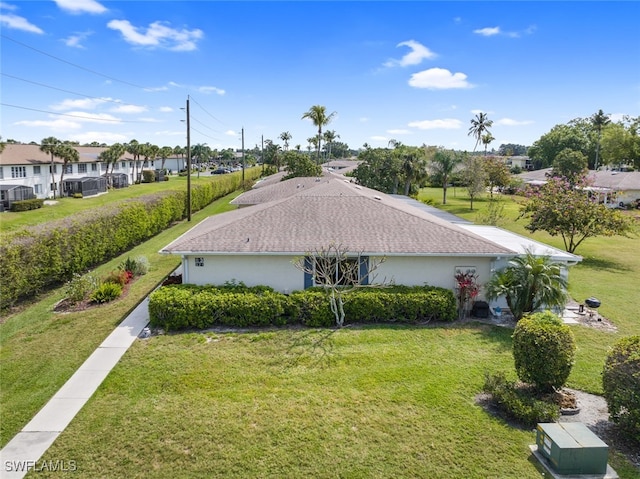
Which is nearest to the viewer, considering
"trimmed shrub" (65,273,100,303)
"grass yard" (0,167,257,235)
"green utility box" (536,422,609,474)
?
"green utility box" (536,422,609,474)

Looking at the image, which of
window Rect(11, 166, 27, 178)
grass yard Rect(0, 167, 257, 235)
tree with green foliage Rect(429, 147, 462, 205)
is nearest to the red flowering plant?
grass yard Rect(0, 167, 257, 235)

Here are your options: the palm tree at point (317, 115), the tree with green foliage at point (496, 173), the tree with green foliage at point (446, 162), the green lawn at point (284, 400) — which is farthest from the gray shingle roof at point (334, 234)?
the palm tree at point (317, 115)

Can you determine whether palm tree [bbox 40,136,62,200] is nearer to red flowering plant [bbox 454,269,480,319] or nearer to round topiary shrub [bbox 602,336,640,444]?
red flowering plant [bbox 454,269,480,319]

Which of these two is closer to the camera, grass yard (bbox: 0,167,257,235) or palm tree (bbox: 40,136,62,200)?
grass yard (bbox: 0,167,257,235)

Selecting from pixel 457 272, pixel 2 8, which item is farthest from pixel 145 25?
pixel 457 272

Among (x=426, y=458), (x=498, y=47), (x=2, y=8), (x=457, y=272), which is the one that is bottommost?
(x=426, y=458)

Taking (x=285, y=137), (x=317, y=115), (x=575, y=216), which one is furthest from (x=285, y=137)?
(x=575, y=216)

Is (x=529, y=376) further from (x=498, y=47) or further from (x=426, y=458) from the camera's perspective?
(x=498, y=47)
